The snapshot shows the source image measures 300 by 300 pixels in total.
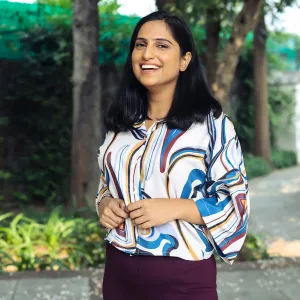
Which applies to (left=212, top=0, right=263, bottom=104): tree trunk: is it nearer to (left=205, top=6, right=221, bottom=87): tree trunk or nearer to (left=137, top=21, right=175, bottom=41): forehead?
(left=205, top=6, right=221, bottom=87): tree trunk

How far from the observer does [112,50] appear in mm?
8312

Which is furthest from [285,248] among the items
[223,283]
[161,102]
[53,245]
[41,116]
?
[161,102]

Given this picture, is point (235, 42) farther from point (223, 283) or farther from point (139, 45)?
point (139, 45)

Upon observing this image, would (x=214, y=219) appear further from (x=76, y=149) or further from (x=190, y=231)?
(x=76, y=149)

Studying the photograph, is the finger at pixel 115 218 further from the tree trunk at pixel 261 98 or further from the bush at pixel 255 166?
the tree trunk at pixel 261 98

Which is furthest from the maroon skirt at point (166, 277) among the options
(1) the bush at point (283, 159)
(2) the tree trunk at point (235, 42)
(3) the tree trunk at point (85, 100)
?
(1) the bush at point (283, 159)

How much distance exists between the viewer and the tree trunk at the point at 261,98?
1284 cm

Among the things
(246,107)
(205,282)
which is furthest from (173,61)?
(246,107)

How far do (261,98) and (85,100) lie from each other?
7.76 meters

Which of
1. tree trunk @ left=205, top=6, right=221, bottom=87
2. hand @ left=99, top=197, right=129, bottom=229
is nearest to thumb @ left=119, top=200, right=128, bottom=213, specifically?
hand @ left=99, top=197, right=129, bottom=229

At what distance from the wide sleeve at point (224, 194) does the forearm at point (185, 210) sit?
0.02 m

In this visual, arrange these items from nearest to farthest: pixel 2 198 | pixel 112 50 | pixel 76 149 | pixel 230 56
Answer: pixel 230 56, pixel 76 149, pixel 2 198, pixel 112 50

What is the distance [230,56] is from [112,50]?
3.55m

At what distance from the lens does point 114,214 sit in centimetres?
175
